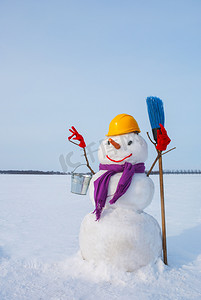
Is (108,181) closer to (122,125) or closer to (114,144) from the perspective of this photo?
(114,144)

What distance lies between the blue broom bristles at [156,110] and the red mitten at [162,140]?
0.55 ft

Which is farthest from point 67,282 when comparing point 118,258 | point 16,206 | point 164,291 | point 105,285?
point 16,206

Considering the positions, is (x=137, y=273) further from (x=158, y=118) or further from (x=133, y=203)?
(x=158, y=118)

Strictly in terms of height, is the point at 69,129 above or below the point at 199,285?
above

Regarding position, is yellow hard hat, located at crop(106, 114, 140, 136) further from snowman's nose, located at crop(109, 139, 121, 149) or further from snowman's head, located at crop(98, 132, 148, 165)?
snowman's nose, located at crop(109, 139, 121, 149)

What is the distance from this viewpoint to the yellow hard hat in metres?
3.40

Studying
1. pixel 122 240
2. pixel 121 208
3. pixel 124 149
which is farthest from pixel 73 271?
pixel 124 149

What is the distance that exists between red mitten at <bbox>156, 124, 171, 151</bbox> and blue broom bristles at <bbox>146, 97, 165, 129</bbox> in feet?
0.55

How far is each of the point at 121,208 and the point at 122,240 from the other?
0.35m

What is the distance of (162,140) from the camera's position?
3.41 metres

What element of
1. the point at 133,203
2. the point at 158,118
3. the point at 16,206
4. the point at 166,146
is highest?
the point at 158,118

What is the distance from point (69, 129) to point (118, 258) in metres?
1.68

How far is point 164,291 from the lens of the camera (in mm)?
2762

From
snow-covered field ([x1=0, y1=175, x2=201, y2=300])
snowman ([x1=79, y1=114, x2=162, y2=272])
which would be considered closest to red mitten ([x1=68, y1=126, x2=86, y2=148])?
snowman ([x1=79, y1=114, x2=162, y2=272])
